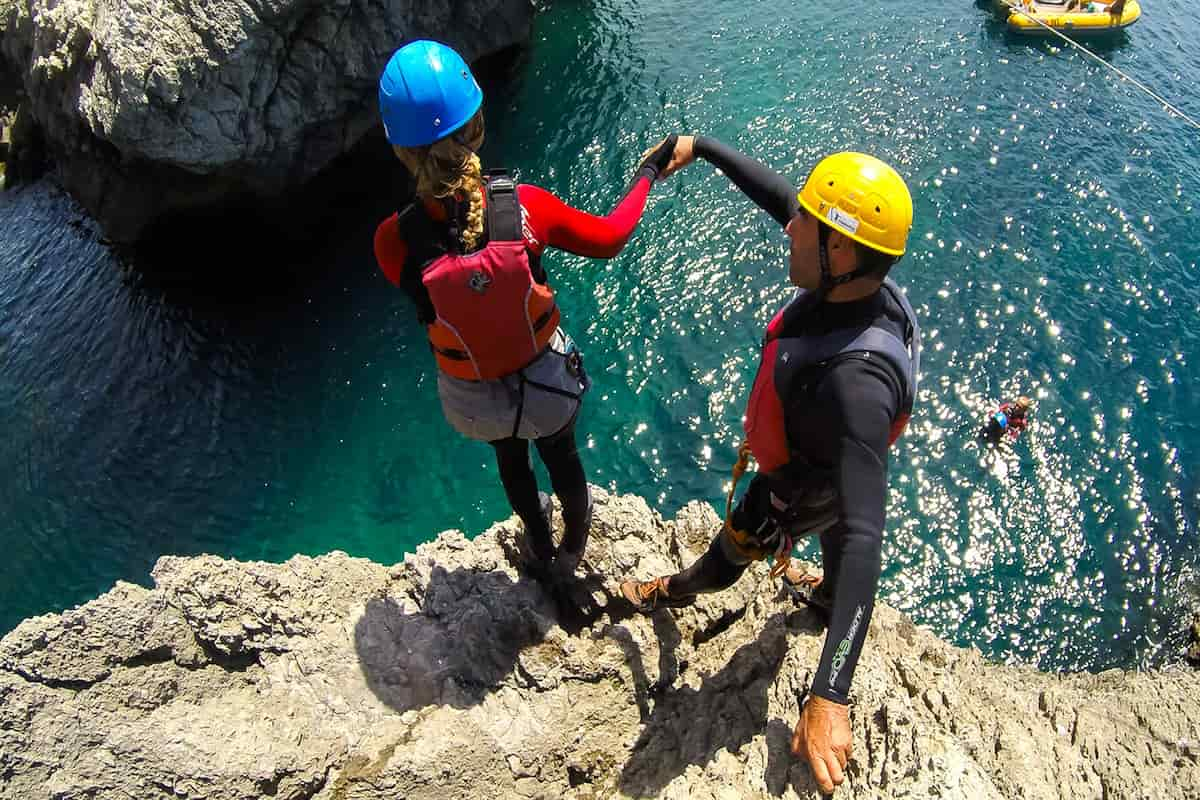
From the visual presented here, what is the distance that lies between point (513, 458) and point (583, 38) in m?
16.5

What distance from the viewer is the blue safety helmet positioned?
325cm

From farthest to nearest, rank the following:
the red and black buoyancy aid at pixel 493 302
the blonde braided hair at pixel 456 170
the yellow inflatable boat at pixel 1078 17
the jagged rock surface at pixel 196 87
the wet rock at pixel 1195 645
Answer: the yellow inflatable boat at pixel 1078 17
the jagged rock surface at pixel 196 87
the wet rock at pixel 1195 645
the red and black buoyancy aid at pixel 493 302
the blonde braided hair at pixel 456 170

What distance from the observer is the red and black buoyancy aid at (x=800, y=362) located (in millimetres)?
3020

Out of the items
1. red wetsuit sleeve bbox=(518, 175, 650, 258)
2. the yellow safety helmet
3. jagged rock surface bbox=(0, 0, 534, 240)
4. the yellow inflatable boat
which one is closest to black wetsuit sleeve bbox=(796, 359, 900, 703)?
the yellow safety helmet

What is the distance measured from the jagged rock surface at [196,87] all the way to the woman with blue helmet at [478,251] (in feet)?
28.9

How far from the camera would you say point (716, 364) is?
10.2 meters

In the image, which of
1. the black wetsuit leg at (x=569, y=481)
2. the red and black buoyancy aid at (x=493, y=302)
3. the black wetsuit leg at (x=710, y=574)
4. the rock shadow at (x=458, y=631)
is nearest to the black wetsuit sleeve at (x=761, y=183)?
the red and black buoyancy aid at (x=493, y=302)

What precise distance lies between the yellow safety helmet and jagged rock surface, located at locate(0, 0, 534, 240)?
1046 centimetres

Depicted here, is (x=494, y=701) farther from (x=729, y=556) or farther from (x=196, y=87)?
(x=196, y=87)

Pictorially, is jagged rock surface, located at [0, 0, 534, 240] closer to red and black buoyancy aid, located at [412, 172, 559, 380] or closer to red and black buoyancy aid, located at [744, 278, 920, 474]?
red and black buoyancy aid, located at [412, 172, 559, 380]

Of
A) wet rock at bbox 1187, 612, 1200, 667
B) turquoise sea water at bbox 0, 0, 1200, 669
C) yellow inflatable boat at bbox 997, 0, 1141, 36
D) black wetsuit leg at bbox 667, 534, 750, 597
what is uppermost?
black wetsuit leg at bbox 667, 534, 750, 597

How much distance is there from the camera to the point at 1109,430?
9.36m

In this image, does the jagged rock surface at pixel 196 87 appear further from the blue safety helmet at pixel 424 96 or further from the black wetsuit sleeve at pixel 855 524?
the black wetsuit sleeve at pixel 855 524

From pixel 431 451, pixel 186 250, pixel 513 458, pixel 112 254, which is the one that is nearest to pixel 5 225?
pixel 112 254
